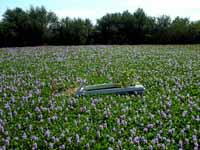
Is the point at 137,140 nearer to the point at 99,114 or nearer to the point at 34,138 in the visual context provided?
the point at 99,114

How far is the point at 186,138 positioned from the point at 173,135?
37cm

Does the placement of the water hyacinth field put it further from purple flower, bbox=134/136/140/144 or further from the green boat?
the green boat

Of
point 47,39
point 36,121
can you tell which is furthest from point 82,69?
point 47,39

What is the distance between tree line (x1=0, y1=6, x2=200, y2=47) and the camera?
5259 cm

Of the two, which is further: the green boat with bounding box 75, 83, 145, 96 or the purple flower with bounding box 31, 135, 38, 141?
the green boat with bounding box 75, 83, 145, 96

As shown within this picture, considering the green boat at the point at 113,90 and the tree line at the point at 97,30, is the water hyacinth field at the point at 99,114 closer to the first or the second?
the green boat at the point at 113,90

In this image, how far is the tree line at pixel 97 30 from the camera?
52594 millimetres

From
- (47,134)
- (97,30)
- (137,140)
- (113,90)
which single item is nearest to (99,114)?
(47,134)

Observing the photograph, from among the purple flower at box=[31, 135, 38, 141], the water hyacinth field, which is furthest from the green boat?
the purple flower at box=[31, 135, 38, 141]

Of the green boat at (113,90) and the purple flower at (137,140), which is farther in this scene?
the green boat at (113,90)

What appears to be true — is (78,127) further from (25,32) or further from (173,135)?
(25,32)

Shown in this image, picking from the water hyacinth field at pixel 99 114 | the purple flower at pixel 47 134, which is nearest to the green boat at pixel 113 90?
the water hyacinth field at pixel 99 114

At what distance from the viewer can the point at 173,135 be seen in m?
8.88

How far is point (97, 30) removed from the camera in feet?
185
